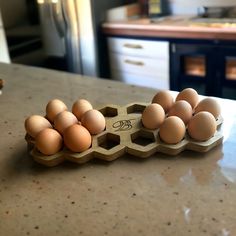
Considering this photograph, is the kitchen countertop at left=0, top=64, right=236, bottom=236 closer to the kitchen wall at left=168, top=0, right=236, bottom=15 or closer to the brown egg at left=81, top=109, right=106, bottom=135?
the brown egg at left=81, top=109, right=106, bottom=135

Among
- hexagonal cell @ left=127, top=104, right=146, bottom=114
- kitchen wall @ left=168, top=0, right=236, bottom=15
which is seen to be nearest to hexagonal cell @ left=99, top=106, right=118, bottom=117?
hexagonal cell @ left=127, top=104, right=146, bottom=114

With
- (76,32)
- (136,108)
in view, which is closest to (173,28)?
(76,32)

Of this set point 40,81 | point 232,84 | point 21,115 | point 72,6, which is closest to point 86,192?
point 21,115

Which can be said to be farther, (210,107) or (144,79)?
(144,79)

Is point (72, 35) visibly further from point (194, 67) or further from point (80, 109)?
point (80, 109)

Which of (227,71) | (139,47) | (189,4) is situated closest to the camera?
(227,71)

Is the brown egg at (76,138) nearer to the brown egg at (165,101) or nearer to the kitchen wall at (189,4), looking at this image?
the brown egg at (165,101)

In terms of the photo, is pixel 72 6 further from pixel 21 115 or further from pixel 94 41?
pixel 21 115
